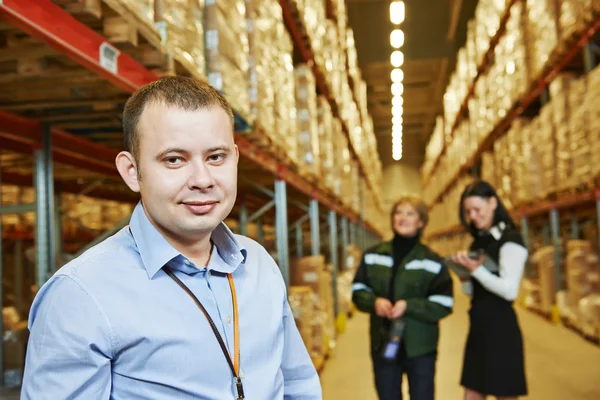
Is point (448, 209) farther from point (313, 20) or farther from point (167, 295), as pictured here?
point (167, 295)

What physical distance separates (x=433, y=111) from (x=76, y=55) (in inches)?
789

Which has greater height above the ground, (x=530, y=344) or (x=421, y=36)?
(x=421, y=36)

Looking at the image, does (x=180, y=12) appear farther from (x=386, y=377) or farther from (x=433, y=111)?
(x=433, y=111)

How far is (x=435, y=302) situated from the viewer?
325cm

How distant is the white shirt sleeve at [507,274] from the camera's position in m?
3.18

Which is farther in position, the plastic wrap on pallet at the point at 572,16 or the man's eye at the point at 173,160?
the plastic wrap on pallet at the point at 572,16

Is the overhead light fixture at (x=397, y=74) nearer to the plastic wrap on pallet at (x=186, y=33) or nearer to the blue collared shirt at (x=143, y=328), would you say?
the plastic wrap on pallet at (x=186, y=33)

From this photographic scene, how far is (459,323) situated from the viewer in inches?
328

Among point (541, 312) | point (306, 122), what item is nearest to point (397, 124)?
point (541, 312)

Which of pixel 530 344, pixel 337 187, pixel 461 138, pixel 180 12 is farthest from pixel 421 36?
pixel 180 12

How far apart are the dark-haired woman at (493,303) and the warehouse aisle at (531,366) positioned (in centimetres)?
150

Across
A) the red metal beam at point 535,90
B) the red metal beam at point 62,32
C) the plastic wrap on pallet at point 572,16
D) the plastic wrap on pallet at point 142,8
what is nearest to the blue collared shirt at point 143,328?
the red metal beam at point 62,32

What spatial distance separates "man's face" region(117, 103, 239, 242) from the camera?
1.15 meters

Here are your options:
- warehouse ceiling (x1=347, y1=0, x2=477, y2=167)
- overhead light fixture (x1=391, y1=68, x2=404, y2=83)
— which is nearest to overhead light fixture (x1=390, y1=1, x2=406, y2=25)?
warehouse ceiling (x1=347, y1=0, x2=477, y2=167)
